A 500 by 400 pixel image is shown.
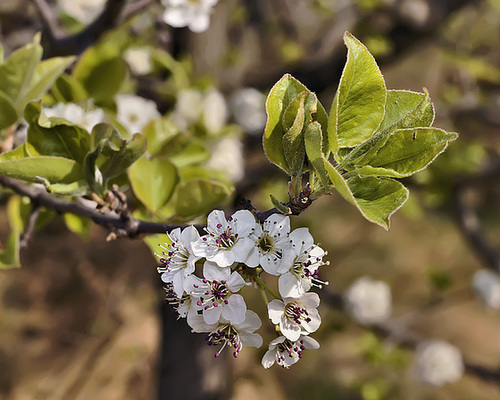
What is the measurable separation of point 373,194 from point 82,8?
→ 843 millimetres

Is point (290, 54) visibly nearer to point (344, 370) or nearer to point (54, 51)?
point (54, 51)

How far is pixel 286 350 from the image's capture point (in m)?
0.46

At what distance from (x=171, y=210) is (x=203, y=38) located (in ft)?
3.60

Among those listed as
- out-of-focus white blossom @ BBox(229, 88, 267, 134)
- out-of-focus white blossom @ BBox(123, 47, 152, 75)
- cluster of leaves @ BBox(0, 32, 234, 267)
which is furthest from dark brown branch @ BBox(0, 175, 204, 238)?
out-of-focus white blossom @ BBox(229, 88, 267, 134)

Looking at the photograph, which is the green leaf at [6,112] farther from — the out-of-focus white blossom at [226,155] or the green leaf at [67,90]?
the out-of-focus white blossom at [226,155]

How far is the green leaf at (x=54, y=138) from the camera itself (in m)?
0.55

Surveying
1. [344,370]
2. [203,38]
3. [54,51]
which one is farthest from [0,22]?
[344,370]

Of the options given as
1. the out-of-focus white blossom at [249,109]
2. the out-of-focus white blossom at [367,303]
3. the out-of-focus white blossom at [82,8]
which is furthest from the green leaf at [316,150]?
the out-of-focus white blossom at [367,303]

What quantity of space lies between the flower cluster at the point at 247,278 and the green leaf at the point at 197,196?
17 cm

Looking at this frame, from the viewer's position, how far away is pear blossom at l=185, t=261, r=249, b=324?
0.41 metres

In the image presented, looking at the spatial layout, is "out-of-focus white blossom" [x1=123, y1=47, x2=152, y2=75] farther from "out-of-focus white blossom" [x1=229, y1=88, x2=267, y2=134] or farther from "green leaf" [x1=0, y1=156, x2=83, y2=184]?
"green leaf" [x1=0, y1=156, x2=83, y2=184]

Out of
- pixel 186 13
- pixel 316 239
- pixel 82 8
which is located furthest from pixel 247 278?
pixel 316 239

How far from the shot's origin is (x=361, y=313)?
164 centimetres

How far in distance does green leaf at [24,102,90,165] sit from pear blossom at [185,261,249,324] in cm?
25
